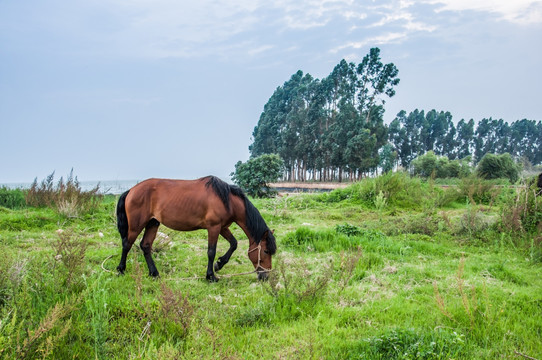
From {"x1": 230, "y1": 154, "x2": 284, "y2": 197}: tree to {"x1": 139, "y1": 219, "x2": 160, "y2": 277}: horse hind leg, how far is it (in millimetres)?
17332

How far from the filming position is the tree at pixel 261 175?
22.9 metres

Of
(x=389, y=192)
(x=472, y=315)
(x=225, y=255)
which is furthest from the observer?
(x=389, y=192)

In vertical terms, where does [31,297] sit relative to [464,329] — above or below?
above

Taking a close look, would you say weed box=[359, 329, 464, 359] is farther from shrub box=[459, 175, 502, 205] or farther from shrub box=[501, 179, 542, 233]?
shrub box=[459, 175, 502, 205]

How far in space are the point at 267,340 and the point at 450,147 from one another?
69750mm

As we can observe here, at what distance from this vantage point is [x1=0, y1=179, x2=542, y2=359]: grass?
2.68m

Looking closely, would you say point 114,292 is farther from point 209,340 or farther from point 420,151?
point 420,151

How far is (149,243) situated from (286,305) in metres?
2.43

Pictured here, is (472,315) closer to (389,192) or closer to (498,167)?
(389,192)

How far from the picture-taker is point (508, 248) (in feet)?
20.7

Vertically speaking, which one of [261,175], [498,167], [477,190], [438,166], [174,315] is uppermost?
[438,166]

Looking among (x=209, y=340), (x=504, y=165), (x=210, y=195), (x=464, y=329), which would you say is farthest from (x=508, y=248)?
(x=504, y=165)

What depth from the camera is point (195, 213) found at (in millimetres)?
4840

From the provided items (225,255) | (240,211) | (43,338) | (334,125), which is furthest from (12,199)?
(334,125)
